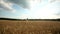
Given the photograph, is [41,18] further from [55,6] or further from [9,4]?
[9,4]

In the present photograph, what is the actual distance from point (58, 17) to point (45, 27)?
0.17 m

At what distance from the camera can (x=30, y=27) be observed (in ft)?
3.67

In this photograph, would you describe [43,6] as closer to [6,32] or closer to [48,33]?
[48,33]

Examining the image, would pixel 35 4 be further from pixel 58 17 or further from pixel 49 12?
pixel 58 17

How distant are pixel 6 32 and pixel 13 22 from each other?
0.40 ft

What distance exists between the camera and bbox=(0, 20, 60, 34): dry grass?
3.63ft

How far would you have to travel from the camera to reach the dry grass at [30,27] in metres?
1.11

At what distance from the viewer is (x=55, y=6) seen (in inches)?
45.1

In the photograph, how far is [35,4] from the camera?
1155mm

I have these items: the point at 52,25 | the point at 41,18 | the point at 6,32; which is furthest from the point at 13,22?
the point at 52,25

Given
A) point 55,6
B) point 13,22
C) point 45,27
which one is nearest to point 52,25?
point 45,27

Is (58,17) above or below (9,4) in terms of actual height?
below

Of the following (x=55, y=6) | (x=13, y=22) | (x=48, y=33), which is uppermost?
(x=55, y=6)

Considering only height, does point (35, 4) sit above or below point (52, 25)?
above
